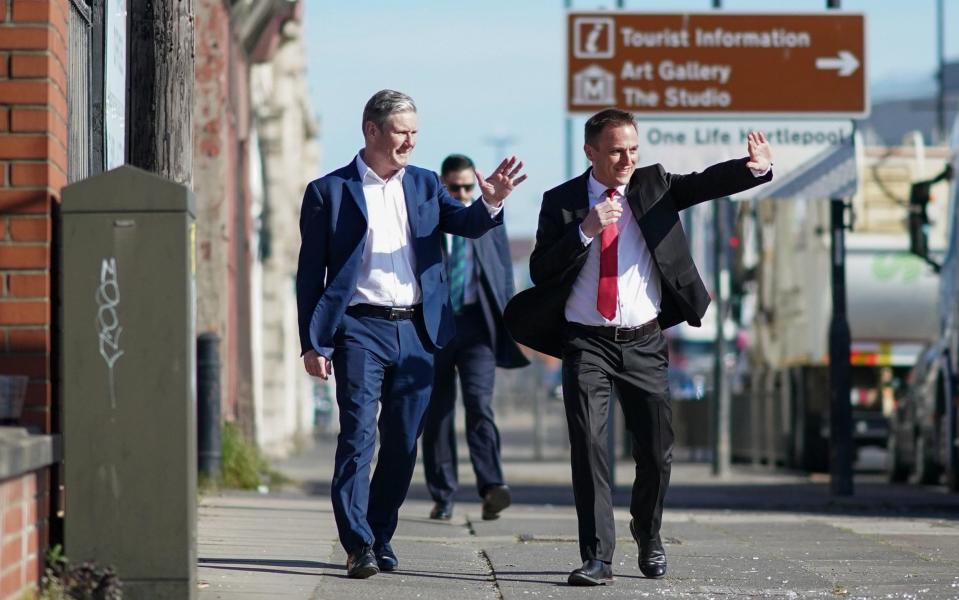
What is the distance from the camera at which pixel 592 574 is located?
6.97 meters

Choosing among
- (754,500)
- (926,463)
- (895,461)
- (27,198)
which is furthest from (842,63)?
(27,198)

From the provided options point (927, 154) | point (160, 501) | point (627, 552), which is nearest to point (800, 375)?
point (927, 154)

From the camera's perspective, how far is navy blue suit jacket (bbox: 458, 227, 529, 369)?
10.2m

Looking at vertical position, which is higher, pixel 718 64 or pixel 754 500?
pixel 718 64

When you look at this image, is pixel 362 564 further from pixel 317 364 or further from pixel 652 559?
pixel 652 559

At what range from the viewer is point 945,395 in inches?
683

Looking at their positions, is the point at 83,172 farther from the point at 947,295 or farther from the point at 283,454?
the point at 283,454

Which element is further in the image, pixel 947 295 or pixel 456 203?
pixel 947 295

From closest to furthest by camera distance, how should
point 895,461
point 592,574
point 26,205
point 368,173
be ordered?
point 26,205 → point 592,574 → point 368,173 → point 895,461

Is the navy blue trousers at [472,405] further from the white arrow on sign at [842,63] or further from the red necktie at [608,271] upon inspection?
the white arrow on sign at [842,63]

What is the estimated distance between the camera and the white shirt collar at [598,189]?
24.0 ft

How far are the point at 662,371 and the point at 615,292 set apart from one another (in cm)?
43

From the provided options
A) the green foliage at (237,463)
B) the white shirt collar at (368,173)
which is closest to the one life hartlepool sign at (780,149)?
the green foliage at (237,463)

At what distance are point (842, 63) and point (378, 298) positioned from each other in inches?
334
